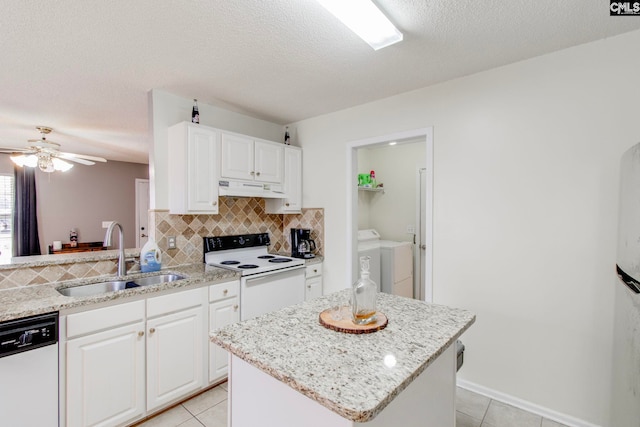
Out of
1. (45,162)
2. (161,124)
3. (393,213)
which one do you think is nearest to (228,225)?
(161,124)

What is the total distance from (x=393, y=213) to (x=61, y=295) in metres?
3.59

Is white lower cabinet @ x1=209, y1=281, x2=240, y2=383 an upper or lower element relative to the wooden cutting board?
lower

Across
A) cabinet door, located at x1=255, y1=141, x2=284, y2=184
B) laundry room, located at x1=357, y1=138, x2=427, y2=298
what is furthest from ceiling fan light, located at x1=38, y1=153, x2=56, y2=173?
laundry room, located at x1=357, y1=138, x2=427, y2=298

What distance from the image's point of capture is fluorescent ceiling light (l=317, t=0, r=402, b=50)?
1432mm

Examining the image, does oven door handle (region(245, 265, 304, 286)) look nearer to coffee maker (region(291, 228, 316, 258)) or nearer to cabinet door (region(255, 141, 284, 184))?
coffee maker (region(291, 228, 316, 258))

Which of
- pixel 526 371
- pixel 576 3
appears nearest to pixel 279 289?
pixel 526 371

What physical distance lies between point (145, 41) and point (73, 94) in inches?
55.9

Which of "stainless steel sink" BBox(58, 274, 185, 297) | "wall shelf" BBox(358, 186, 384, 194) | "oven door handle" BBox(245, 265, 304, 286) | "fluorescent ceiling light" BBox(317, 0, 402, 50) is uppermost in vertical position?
"fluorescent ceiling light" BBox(317, 0, 402, 50)

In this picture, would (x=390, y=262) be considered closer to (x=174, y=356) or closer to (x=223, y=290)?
(x=223, y=290)

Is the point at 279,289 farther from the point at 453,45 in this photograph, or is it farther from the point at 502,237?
the point at 453,45

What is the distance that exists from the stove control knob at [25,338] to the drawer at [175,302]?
0.57 metres

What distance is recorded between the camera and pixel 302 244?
3258 millimetres

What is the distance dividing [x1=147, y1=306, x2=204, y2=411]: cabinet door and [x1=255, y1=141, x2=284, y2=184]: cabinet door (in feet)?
4.58

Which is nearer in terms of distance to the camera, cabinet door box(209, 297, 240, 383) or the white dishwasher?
the white dishwasher
